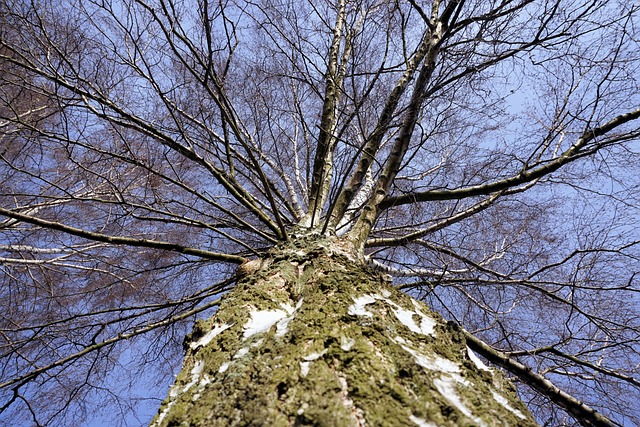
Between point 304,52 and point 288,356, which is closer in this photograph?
point 288,356


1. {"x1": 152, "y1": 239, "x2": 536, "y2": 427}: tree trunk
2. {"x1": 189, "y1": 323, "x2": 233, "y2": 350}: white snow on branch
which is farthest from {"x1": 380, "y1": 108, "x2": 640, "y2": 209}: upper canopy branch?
{"x1": 189, "y1": 323, "x2": 233, "y2": 350}: white snow on branch

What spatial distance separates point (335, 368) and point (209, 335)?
24.8 inches

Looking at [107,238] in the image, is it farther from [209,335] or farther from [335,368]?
[335,368]

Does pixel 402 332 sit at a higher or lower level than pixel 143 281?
lower

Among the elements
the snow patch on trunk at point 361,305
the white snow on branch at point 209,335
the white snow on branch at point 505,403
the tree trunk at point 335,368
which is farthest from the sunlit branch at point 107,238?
the white snow on branch at point 505,403

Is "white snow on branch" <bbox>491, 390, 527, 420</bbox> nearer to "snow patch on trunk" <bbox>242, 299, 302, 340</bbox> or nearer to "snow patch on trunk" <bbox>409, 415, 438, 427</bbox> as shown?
"snow patch on trunk" <bbox>409, 415, 438, 427</bbox>

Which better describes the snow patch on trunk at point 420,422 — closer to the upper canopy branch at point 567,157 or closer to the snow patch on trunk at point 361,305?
the snow patch on trunk at point 361,305

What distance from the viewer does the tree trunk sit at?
68cm

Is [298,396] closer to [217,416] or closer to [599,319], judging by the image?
[217,416]

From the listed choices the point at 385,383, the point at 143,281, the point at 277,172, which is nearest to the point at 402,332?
the point at 385,383

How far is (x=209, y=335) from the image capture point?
1.23m

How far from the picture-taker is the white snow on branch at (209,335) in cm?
119

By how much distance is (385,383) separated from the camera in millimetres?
746

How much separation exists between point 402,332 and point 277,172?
3.47 m
